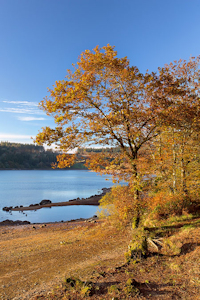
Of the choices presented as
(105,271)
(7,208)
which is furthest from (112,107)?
(7,208)

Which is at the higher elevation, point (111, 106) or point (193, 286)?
point (111, 106)

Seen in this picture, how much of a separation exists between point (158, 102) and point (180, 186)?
703 centimetres

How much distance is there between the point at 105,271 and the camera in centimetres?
716

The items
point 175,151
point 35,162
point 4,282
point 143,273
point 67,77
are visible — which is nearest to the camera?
point 143,273

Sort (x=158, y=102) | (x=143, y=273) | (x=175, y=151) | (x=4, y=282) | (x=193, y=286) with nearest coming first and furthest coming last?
1. (x=193, y=286)
2. (x=143, y=273)
3. (x=4, y=282)
4. (x=158, y=102)
5. (x=175, y=151)

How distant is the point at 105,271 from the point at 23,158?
6617 inches

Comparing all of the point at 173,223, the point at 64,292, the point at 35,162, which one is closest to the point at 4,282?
the point at 64,292

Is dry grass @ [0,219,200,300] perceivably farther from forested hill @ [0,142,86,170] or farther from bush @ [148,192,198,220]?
forested hill @ [0,142,86,170]

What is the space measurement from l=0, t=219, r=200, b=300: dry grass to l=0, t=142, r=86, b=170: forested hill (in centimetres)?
15278

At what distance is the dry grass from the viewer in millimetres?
5508

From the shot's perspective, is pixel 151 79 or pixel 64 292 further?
pixel 151 79

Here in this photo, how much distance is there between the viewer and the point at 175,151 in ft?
50.5

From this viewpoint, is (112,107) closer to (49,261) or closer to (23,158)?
(49,261)

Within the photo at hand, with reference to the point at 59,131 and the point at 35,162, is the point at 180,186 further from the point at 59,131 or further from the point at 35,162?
the point at 35,162
